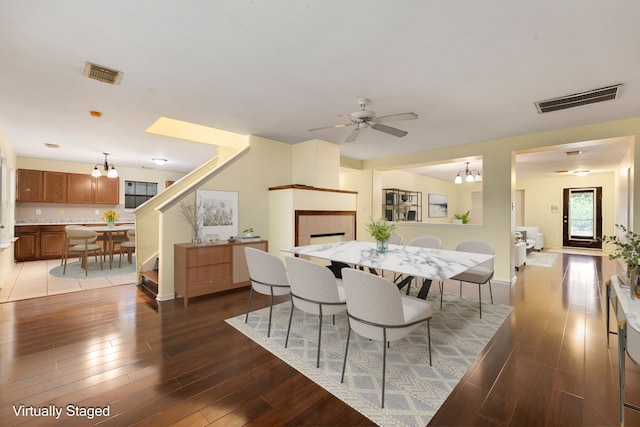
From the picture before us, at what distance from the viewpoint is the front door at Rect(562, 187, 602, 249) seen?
28.7ft

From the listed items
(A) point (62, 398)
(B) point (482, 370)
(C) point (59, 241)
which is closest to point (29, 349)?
(A) point (62, 398)

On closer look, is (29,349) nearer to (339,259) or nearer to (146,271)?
(146,271)

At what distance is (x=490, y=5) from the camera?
1.74 meters

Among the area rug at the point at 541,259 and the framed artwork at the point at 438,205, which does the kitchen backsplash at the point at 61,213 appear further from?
the area rug at the point at 541,259

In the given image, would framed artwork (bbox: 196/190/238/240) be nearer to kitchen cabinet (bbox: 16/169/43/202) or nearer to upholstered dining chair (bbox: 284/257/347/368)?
upholstered dining chair (bbox: 284/257/347/368)

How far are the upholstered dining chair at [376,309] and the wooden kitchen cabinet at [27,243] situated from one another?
7.87 meters

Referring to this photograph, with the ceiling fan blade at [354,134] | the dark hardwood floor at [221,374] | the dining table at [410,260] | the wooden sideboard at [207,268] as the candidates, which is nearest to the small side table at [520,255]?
the dark hardwood floor at [221,374]

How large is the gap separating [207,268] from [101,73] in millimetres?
2386

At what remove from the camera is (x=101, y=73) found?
2.59m

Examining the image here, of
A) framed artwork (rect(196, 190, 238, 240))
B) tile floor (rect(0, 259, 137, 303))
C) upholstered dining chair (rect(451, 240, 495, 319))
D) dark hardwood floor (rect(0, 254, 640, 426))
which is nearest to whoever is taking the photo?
dark hardwood floor (rect(0, 254, 640, 426))

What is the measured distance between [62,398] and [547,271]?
7376mm

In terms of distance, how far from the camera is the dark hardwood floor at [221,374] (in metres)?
1.67

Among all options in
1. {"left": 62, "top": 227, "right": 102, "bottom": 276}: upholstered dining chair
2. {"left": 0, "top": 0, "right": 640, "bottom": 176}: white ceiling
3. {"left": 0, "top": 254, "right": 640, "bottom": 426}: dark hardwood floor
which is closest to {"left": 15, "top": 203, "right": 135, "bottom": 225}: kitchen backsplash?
{"left": 62, "top": 227, "right": 102, "bottom": 276}: upholstered dining chair

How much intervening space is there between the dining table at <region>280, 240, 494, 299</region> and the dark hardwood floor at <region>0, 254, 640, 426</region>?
0.74 meters
